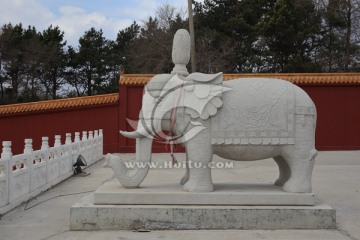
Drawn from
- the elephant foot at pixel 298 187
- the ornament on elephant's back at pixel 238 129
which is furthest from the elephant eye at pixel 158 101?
the elephant foot at pixel 298 187

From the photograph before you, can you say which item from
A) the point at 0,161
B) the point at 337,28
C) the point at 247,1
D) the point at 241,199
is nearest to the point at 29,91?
the point at 247,1

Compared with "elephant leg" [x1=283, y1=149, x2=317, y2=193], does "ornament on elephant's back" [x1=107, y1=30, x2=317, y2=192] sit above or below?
above

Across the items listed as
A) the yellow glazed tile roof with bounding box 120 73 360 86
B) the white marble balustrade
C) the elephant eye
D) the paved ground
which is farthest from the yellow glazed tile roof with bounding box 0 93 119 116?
the elephant eye

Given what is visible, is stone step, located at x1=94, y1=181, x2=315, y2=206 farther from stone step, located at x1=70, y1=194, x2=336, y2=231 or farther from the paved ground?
the paved ground

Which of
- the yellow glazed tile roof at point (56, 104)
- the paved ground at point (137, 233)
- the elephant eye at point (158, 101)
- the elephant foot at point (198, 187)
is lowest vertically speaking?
the paved ground at point (137, 233)

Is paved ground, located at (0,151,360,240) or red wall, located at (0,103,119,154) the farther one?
red wall, located at (0,103,119,154)

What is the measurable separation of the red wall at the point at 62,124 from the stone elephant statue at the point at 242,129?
10.1m

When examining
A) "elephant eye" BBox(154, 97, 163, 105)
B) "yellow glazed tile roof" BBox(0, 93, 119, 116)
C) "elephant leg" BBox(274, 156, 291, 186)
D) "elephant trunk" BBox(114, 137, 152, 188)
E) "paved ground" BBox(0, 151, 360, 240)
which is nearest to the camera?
"paved ground" BBox(0, 151, 360, 240)

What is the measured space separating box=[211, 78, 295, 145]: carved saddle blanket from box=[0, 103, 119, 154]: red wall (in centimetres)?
1032

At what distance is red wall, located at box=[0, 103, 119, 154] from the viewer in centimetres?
1396

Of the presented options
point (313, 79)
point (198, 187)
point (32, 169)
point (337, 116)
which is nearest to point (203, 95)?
point (198, 187)

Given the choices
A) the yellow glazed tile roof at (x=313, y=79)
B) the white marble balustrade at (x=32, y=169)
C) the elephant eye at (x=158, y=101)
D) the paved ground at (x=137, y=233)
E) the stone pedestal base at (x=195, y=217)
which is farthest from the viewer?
the yellow glazed tile roof at (x=313, y=79)

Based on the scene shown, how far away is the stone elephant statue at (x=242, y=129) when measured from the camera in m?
4.17

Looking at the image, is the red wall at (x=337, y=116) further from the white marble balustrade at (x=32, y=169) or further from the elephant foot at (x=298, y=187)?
the elephant foot at (x=298, y=187)
